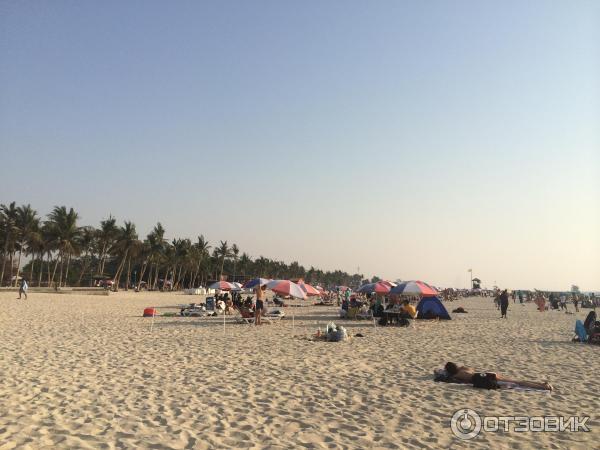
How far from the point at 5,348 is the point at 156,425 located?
7.58 metres

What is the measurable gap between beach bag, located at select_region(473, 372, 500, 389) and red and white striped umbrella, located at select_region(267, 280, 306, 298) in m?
9.44

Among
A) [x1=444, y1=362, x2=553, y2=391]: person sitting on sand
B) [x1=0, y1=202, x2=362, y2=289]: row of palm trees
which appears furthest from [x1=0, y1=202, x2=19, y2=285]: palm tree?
[x1=444, y1=362, x2=553, y2=391]: person sitting on sand

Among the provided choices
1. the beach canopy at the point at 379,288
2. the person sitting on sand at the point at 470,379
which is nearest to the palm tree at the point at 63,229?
the beach canopy at the point at 379,288

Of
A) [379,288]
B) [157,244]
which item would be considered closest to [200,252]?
[157,244]

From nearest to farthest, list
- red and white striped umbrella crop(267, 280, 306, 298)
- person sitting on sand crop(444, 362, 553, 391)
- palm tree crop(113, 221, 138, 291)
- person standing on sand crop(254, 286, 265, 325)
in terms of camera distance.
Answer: person sitting on sand crop(444, 362, 553, 391), red and white striped umbrella crop(267, 280, 306, 298), person standing on sand crop(254, 286, 265, 325), palm tree crop(113, 221, 138, 291)

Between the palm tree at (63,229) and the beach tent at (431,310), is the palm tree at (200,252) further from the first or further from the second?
the beach tent at (431,310)

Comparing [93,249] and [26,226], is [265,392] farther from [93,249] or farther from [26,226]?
[93,249]

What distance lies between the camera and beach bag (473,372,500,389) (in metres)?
7.52

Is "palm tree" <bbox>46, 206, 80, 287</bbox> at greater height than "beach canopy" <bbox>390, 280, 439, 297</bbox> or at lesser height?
greater

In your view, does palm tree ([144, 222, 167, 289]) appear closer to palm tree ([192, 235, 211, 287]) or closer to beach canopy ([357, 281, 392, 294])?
palm tree ([192, 235, 211, 287])

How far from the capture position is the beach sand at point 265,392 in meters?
5.18

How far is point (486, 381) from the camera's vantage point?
754 centimetres

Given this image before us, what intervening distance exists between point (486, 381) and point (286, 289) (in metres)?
10.2

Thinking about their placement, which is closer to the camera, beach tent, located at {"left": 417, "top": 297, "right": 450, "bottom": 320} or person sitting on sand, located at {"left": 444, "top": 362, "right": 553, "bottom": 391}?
person sitting on sand, located at {"left": 444, "top": 362, "right": 553, "bottom": 391}
